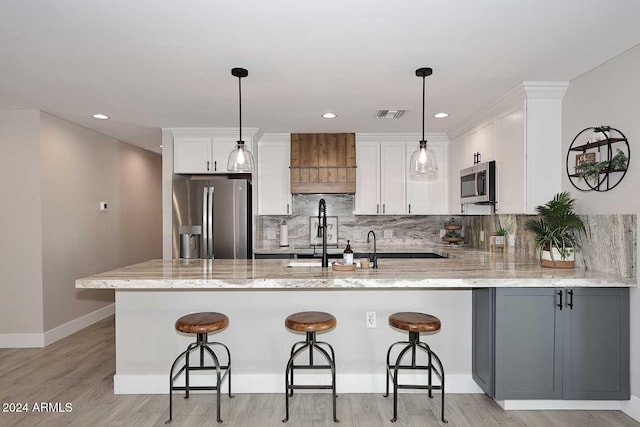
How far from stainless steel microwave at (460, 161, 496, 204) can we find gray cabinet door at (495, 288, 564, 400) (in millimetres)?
1323

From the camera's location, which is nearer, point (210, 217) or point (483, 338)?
point (483, 338)

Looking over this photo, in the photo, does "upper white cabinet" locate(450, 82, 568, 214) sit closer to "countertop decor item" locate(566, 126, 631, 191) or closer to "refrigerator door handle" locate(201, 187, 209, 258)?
"countertop decor item" locate(566, 126, 631, 191)

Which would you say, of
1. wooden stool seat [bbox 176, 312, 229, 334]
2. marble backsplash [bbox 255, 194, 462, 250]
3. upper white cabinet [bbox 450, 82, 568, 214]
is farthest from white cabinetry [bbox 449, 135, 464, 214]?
wooden stool seat [bbox 176, 312, 229, 334]

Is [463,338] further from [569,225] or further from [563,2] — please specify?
[563,2]

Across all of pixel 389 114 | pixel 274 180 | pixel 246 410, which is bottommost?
pixel 246 410

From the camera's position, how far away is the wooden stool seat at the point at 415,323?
2.39 metres

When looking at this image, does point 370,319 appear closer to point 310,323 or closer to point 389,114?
point 310,323

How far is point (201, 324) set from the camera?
240 cm

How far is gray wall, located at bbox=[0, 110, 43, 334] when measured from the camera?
3.84 meters

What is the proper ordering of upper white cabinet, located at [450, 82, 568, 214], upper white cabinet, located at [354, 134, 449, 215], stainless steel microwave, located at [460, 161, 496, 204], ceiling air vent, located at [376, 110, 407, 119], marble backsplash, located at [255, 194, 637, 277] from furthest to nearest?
marble backsplash, located at [255, 194, 637, 277] → upper white cabinet, located at [354, 134, 449, 215] → ceiling air vent, located at [376, 110, 407, 119] → stainless steel microwave, located at [460, 161, 496, 204] → upper white cabinet, located at [450, 82, 568, 214]

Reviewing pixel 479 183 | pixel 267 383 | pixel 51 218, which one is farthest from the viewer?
pixel 51 218

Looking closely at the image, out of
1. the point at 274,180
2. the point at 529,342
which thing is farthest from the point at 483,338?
the point at 274,180

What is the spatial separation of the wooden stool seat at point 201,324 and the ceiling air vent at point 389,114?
249 cm

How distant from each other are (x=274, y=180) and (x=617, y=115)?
3.50 meters
